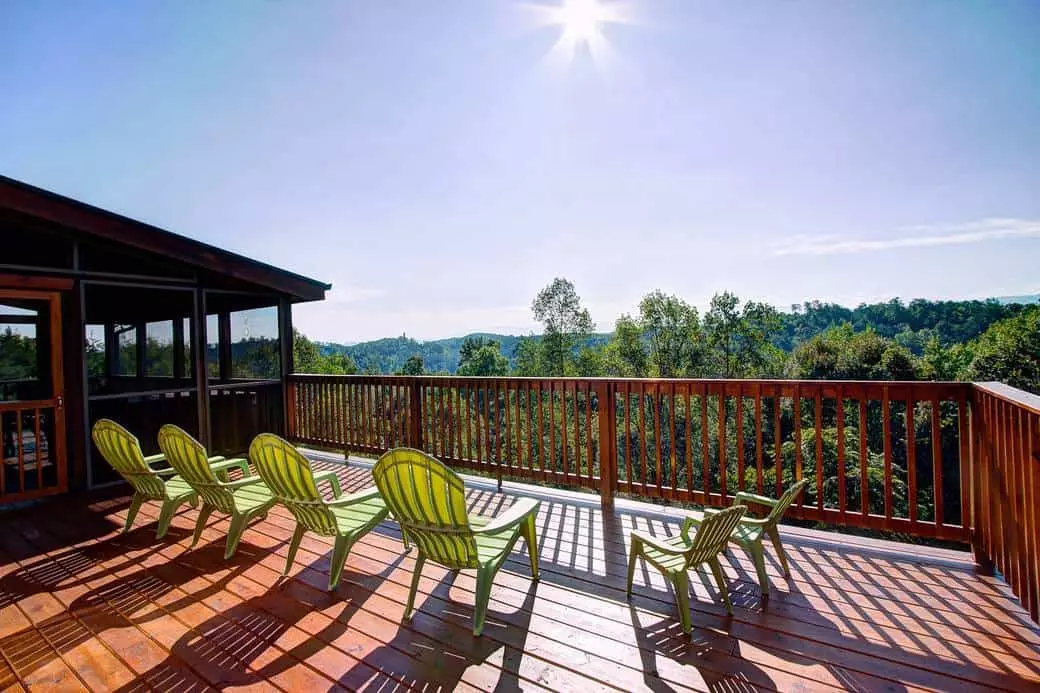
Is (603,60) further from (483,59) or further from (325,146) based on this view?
(325,146)

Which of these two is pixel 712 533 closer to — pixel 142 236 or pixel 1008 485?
pixel 1008 485

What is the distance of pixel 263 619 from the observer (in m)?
2.47

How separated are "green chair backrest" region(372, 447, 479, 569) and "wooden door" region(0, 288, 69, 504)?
455 cm

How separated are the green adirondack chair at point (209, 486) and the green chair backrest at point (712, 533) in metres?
2.65

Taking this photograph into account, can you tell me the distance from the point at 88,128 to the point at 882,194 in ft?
74.6

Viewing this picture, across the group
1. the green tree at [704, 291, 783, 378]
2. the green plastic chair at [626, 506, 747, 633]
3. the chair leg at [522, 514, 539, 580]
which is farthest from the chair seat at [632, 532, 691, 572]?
the green tree at [704, 291, 783, 378]

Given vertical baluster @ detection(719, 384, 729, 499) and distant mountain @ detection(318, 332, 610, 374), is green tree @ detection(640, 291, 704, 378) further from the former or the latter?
vertical baluster @ detection(719, 384, 729, 499)

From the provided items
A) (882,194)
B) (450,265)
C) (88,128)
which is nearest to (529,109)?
(88,128)

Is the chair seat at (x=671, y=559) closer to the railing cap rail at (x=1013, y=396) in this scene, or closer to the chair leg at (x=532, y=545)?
the chair leg at (x=532, y=545)

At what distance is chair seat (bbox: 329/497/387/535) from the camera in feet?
9.33

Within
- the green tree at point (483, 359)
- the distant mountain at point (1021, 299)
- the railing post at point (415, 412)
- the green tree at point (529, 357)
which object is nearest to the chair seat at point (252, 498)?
the railing post at point (415, 412)

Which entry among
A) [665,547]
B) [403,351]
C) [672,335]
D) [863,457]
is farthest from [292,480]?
[403,351]

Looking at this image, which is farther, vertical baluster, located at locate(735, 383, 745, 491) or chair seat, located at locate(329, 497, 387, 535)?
vertical baluster, located at locate(735, 383, 745, 491)

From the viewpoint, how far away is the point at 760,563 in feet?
8.36
